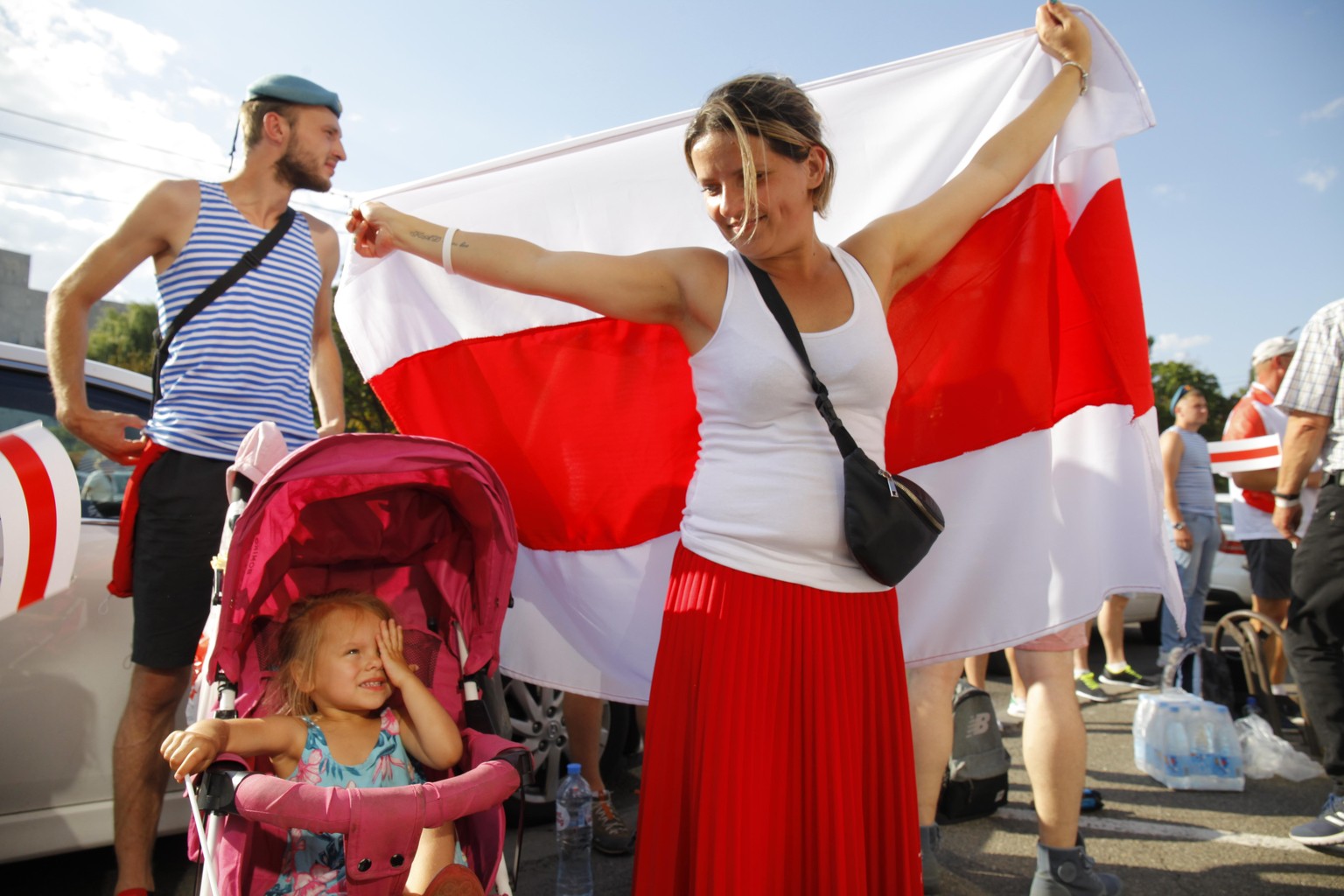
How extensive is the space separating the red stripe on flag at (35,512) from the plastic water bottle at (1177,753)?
16.4 ft

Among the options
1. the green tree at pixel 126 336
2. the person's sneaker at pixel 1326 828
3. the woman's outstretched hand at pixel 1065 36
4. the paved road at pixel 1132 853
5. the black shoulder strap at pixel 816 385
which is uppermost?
the green tree at pixel 126 336

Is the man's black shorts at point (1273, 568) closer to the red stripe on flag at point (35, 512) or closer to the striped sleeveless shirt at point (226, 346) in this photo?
the striped sleeveless shirt at point (226, 346)

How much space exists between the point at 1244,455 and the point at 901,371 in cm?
392

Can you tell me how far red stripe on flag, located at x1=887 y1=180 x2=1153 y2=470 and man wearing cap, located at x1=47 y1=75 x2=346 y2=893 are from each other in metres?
2.06

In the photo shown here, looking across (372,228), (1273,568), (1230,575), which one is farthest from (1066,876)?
(1230,575)

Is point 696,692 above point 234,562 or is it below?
below

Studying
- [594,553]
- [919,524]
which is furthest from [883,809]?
[594,553]

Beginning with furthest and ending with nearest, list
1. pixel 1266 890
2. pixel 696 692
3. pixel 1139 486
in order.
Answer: pixel 1266 890
pixel 1139 486
pixel 696 692

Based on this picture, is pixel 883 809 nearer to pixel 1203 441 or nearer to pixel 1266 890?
pixel 1266 890

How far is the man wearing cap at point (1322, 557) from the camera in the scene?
362 centimetres

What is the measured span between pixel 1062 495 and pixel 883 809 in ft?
4.43

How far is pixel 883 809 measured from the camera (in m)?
2.12

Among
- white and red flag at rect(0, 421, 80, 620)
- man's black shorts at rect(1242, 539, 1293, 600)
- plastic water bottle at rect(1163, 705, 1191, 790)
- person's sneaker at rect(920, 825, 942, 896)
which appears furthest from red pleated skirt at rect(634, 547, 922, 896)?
man's black shorts at rect(1242, 539, 1293, 600)

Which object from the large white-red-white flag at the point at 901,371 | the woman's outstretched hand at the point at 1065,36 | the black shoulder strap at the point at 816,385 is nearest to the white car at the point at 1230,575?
the large white-red-white flag at the point at 901,371
